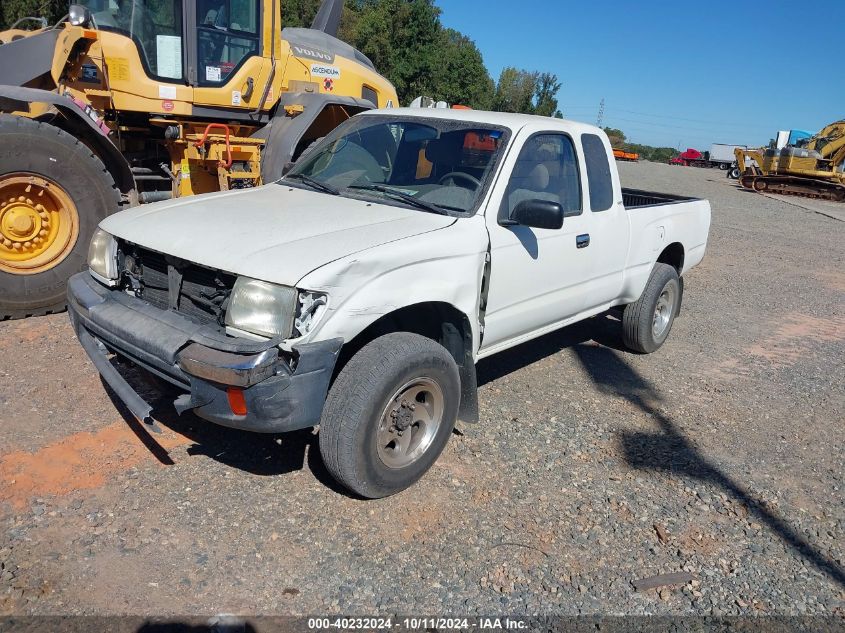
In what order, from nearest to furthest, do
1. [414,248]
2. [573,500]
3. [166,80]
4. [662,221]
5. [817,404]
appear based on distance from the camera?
1. [414,248]
2. [573,500]
3. [817,404]
4. [662,221]
5. [166,80]

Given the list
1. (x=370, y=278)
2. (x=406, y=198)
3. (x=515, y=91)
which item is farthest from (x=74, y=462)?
(x=515, y=91)

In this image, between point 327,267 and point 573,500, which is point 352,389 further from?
point 573,500

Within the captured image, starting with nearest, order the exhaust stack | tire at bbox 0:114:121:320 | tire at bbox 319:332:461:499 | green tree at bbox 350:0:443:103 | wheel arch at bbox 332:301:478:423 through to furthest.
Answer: tire at bbox 319:332:461:499 → wheel arch at bbox 332:301:478:423 → tire at bbox 0:114:121:320 → the exhaust stack → green tree at bbox 350:0:443:103

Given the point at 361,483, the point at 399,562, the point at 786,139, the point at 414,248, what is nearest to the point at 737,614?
the point at 399,562

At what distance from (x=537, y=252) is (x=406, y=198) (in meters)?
0.88

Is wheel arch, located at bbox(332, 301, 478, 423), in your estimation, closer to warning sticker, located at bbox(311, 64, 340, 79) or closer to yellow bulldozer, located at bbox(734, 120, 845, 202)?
warning sticker, located at bbox(311, 64, 340, 79)

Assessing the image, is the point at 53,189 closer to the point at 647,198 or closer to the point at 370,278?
the point at 370,278

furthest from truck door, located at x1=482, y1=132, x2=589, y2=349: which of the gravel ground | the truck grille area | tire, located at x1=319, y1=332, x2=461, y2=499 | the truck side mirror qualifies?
the truck grille area

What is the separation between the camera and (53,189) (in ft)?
18.8

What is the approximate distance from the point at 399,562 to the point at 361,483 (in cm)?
43

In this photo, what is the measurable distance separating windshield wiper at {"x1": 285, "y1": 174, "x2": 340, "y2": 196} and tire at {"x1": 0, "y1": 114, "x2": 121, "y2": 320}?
2.13 m

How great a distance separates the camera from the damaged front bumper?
2.97 meters

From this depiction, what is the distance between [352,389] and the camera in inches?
126

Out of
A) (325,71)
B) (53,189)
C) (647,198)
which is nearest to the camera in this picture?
(53,189)
